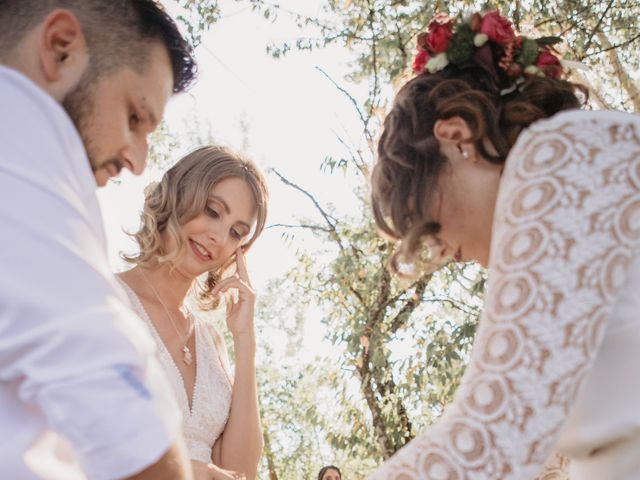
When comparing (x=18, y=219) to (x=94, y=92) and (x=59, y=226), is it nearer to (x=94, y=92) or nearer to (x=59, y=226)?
(x=59, y=226)

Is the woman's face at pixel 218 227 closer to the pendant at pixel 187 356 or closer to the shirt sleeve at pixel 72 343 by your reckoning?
the pendant at pixel 187 356

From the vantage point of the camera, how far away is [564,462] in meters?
2.09

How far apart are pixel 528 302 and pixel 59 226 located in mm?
850

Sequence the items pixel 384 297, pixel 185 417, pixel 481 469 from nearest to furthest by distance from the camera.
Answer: pixel 481 469 < pixel 185 417 < pixel 384 297

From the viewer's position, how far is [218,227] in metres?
4.01

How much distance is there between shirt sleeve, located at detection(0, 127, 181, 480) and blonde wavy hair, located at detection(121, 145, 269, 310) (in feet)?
9.49

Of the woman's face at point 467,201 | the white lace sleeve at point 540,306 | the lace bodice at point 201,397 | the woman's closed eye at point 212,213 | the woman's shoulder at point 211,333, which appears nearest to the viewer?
the white lace sleeve at point 540,306

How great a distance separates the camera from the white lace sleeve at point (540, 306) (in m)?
1.44

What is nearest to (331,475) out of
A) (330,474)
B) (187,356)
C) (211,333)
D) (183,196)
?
(330,474)

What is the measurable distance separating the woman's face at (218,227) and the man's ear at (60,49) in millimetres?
2490


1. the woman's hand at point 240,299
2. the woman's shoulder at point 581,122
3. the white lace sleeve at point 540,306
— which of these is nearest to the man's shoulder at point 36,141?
the white lace sleeve at point 540,306

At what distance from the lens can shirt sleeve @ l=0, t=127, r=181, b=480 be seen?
972 mm

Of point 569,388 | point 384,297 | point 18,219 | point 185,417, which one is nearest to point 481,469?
point 569,388

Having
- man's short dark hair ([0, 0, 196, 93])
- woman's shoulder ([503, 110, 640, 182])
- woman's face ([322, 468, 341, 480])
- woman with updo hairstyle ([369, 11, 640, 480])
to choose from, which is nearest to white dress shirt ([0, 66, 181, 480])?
man's short dark hair ([0, 0, 196, 93])
